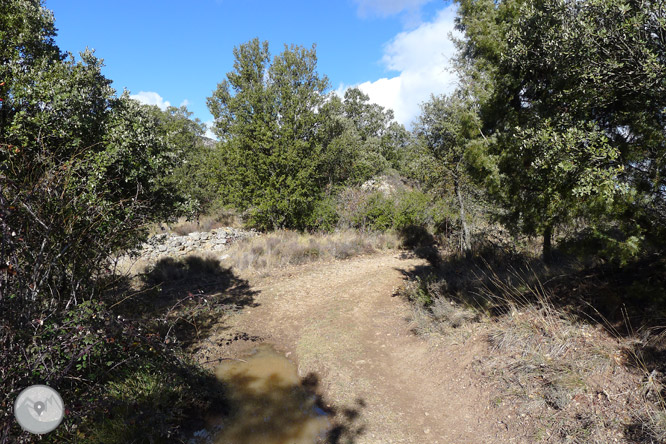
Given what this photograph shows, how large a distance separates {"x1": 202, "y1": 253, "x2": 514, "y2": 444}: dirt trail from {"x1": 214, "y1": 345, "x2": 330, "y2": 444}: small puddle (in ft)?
0.96

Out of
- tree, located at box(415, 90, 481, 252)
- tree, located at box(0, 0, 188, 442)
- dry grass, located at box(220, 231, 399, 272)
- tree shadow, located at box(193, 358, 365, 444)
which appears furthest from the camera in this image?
dry grass, located at box(220, 231, 399, 272)

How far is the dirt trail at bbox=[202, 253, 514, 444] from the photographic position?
4516 millimetres

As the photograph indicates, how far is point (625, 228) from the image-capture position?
4395 millimetres

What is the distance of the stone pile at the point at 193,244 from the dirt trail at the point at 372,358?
4589mm

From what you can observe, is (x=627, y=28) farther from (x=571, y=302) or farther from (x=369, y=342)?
(x=369, y=342)

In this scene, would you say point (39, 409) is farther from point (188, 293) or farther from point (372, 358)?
point (188, 293)

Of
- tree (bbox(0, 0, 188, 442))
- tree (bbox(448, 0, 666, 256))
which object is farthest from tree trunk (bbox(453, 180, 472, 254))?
tree (bbox(0, 0, 188, 442))

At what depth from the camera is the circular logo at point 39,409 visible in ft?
7.63

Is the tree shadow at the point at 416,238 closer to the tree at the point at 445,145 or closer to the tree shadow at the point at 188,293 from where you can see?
the tree at the point at 445,145

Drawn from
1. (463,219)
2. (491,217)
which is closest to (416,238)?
(463,219)

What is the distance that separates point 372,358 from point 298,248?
7444mm

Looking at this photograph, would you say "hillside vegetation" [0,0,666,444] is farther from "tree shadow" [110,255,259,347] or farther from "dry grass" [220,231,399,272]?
"dry grass" [220,231,399,272]

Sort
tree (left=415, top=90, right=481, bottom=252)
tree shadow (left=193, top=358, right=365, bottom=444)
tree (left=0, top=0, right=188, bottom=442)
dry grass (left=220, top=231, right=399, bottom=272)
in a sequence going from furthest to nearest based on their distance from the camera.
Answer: dry grass (left=220, top=231, right=399, bottom=272) → tree (left=415, top=90, right=481, bottom=252) → tree shadow (left=193, top=358, right=365, bottom=444) → tree (left=0, top=0, right=188, bottom=442)

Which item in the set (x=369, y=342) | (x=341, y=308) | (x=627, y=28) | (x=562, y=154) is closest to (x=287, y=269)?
(x=341, y=308)
